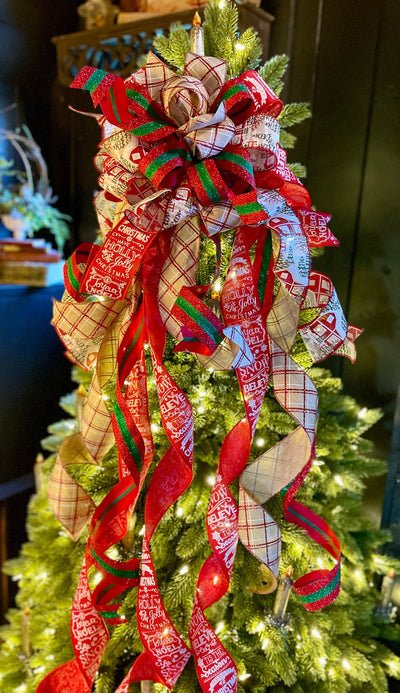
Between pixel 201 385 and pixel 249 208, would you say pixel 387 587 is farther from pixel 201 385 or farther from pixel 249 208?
pixel 249 208

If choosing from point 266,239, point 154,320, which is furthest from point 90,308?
point 266,239

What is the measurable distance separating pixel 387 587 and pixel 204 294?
2.88ft

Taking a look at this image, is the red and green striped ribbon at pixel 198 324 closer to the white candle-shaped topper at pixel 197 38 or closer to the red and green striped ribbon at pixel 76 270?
the red and green striped ribbon at pixel 76 270

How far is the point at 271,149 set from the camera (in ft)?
1.88

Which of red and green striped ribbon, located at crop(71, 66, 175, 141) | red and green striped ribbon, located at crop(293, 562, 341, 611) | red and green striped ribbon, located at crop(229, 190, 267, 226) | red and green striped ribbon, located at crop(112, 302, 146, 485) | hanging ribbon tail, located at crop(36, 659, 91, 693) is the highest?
red and green striped ribbon, located at crop(71, 66, 175, 141)

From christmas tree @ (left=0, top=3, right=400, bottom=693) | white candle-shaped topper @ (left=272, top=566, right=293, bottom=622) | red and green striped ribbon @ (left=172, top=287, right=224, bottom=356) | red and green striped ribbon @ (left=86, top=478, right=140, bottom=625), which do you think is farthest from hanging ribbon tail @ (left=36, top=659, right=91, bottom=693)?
red and green striped ribbon @ (left=172, top=287, right=224, bottom=356)

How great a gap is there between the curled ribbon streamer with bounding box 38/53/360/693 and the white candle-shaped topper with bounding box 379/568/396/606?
518 millimetres

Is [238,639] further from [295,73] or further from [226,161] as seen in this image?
[295,73]

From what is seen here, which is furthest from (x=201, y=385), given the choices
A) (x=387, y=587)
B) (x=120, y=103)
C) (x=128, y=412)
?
(x=387, y=587)

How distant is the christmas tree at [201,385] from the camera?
0.56 meters

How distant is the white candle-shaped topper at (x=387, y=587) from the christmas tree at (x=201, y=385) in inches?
11.1

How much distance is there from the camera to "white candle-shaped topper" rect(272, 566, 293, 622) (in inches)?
26.7

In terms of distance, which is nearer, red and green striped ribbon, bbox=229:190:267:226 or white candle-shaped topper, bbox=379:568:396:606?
red and green striped ribbon, bbox=229:190:267:226

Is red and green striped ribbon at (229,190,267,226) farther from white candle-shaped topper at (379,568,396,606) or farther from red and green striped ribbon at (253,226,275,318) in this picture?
white candle-shaped topper at (379,568,396,606)
